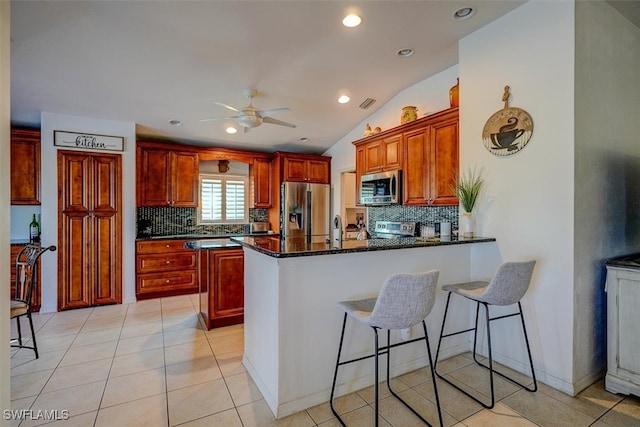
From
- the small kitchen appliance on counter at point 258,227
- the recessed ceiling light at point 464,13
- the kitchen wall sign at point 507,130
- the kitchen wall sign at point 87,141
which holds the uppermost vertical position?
the recessed ceiling light at point 464,13

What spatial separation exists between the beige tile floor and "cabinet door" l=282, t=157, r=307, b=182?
3218 mm

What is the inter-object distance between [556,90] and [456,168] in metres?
1.11

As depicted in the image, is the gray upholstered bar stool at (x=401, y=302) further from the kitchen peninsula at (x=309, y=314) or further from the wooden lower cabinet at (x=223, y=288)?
the wooden lower cabinet at (x=223, y=288)

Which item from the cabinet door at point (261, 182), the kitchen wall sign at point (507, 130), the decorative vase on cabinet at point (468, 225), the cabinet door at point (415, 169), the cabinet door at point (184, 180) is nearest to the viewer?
the kitchen wall sign at point (507, 130)

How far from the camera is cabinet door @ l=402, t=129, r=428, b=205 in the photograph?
11.5 feet

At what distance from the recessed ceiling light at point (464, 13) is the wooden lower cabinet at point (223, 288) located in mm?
3016

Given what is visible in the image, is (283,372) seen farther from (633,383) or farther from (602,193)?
(602,193)

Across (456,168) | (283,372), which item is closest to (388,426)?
(283,372)

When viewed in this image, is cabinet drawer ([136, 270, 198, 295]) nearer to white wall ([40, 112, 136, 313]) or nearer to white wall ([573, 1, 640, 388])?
white wall ([40, 112, 136, 313])

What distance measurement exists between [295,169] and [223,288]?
2895mm

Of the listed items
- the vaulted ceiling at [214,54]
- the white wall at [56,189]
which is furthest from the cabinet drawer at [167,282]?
the vaulted ceiling at [214,54]

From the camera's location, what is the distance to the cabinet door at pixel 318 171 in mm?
5754

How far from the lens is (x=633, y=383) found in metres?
2.03

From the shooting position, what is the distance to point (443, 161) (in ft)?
10.8
